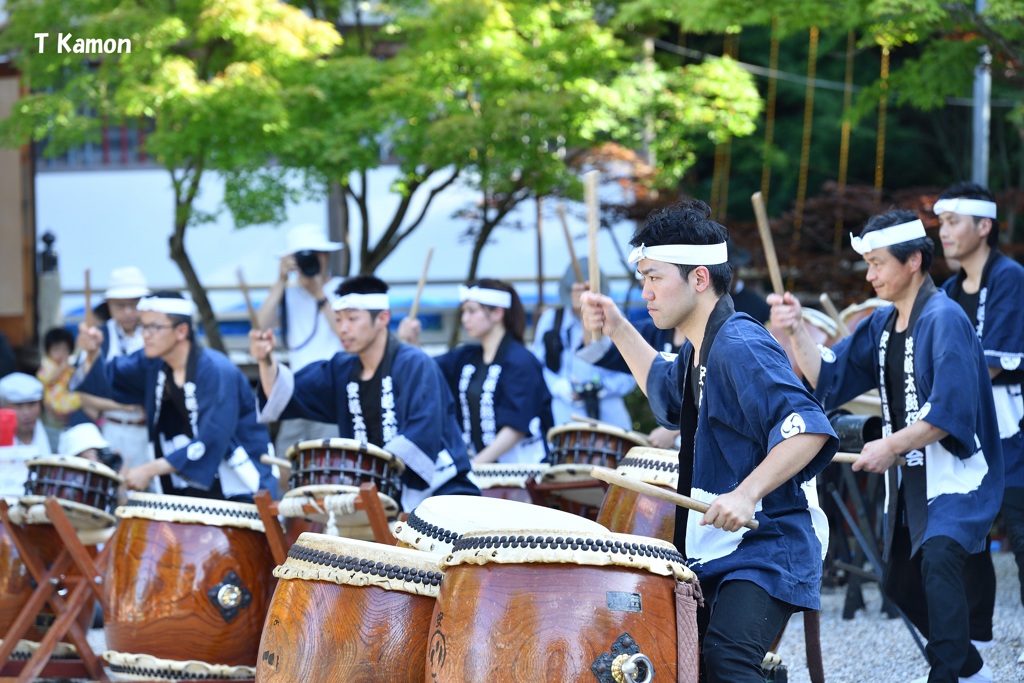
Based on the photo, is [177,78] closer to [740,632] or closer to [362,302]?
[362,302]


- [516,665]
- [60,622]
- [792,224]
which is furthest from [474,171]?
[516,665]

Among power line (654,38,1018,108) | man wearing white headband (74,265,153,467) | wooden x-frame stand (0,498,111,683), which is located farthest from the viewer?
power line (654,38,1018,108)

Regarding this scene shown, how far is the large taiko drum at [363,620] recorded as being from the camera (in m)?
3.04

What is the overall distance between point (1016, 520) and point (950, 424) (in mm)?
933

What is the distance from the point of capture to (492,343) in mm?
5883

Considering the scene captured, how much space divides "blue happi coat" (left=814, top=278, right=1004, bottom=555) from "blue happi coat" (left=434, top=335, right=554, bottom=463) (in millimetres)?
2198

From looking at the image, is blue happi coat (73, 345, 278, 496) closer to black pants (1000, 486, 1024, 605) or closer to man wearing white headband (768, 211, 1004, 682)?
A: man wearing white headband (768, 211, 1004, 682)

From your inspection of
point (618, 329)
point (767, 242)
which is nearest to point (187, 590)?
point (618, 329)

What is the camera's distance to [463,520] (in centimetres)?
315

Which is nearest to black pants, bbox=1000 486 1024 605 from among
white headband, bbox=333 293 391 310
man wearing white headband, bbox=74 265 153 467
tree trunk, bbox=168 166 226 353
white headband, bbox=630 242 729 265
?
white headband, bbox=630 242 729 265

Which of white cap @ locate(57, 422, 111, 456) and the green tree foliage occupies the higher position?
the green tree foliage

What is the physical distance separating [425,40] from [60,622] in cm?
441

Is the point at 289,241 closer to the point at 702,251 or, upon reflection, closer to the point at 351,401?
the point at 351,401

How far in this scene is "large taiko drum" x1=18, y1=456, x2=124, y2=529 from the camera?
473cm
